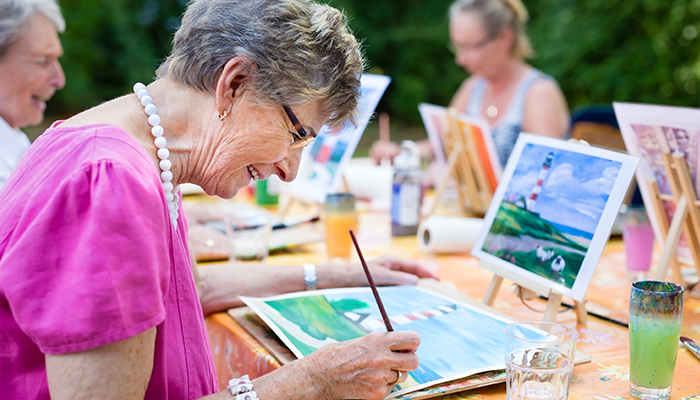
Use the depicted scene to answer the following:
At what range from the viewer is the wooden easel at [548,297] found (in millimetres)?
1248

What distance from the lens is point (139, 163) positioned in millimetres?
860

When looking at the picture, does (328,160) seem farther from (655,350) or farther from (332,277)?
(655,350)

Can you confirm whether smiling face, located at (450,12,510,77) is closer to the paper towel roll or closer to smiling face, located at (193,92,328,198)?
the paper towel roll

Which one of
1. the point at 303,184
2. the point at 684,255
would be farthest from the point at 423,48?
the point at 684,255

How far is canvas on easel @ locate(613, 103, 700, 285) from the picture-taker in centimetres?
138

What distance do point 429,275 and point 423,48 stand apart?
8982 mm

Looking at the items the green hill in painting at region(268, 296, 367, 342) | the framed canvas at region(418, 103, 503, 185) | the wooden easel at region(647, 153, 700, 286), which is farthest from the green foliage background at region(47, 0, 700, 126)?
the green hill in painting at region(268, 296, 367, 342)

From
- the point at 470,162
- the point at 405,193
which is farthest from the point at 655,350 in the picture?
the point at 470,162

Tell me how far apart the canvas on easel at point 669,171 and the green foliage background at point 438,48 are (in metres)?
4.89

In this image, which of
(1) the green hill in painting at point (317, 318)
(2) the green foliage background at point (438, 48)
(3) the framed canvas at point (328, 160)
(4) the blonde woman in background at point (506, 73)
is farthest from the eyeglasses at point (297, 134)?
(2) the green foliage background at point (438, 48)

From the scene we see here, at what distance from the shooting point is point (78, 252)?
2.51 ft

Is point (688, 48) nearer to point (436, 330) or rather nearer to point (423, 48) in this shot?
point (423, 48)

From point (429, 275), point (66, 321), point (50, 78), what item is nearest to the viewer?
point (66, 321)

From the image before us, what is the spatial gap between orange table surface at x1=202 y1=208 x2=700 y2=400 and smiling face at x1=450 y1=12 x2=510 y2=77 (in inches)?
60.2
